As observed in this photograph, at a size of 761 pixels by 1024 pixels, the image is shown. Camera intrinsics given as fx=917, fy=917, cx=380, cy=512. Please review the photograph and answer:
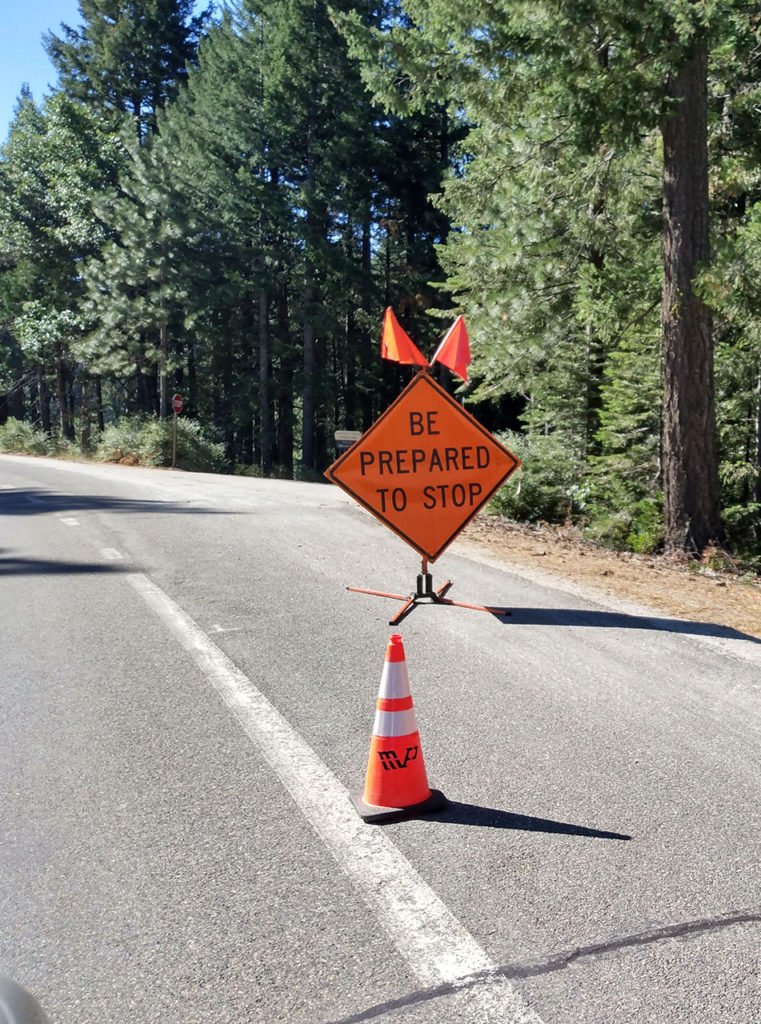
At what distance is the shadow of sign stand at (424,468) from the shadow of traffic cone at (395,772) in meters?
2.50

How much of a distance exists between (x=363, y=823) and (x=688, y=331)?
877cm

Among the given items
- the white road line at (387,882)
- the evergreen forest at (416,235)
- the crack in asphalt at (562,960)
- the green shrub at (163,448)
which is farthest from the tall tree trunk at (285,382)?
the crack in asphalt at (562,960)

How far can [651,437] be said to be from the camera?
47.6ft

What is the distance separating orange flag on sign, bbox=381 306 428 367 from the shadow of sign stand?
0.46 ft

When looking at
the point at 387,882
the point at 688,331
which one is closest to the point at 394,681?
the point at 387,882

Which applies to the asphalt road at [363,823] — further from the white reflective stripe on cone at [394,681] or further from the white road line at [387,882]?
the white reflective stripe on cone at [394,681]

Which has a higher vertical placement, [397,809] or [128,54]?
[128,54]

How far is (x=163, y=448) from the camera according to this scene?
32.8 m

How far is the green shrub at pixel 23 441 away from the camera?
141ft

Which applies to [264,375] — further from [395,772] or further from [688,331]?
[395,772]

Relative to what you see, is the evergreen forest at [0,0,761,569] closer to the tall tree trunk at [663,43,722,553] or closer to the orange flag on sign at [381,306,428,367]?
the tall tree trunk at [663,43,722,553]

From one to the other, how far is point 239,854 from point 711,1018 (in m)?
1.75

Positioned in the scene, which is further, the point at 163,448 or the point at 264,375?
the point at 264,375

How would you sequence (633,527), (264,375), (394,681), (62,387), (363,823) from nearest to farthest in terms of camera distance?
(363,823), (394,681), (633,527), (264,375), (62,387)
